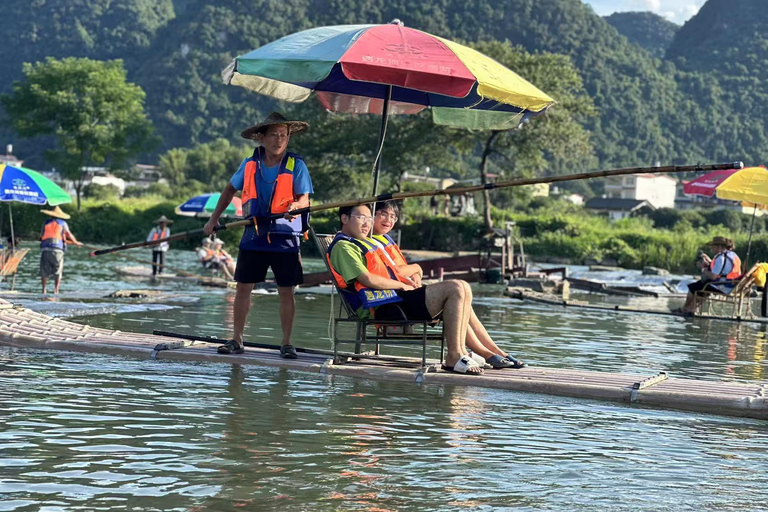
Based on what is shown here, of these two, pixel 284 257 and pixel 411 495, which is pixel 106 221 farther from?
pixel 411 495

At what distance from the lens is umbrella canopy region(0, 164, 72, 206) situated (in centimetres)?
1847

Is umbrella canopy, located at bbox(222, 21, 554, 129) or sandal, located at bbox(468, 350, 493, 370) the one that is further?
sandal, located at bbox(468, 350, 493, 370)

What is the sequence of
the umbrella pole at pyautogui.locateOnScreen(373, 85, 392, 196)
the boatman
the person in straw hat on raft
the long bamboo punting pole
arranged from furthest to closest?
the person in straw hat on raft → the umbrella pole at pyautogui.locateOnScreen(373, 85, 392, 196) → the boatman → the long bamboo punting pole

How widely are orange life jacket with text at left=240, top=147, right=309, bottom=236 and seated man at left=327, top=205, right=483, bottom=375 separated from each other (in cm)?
60

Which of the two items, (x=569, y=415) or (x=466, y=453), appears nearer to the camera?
(x=466, y=453)

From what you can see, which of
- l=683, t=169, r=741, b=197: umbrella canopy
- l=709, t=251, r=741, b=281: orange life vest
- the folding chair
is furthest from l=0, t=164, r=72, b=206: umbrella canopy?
l=683, t=169, r=741, b=197: umbrella canopy

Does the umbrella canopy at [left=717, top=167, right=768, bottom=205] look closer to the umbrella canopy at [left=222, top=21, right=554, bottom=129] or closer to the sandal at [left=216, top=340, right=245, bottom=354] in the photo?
the umbrella canopy at [left=222, top=21, right=554, bottom=129]

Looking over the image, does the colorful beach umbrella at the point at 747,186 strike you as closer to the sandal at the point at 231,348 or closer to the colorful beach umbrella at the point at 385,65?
the colorful beach umbrella at the point at 385,65

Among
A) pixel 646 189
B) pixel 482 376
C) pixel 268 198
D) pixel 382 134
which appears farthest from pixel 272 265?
pixel 646 189

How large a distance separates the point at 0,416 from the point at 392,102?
5.65m

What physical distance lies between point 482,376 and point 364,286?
123 cm

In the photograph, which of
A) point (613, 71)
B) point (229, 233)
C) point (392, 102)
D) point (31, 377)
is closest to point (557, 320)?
point (392, 102)

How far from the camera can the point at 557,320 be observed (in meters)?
19.8

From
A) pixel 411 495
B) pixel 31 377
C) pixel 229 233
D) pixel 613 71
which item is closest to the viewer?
pixel 411 495
